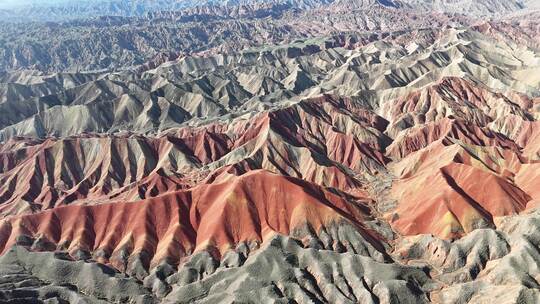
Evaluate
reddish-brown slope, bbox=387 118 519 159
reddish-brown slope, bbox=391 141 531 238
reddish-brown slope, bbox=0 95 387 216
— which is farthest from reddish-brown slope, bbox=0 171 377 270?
reddish-brown slope, bbox=387 118 519 159

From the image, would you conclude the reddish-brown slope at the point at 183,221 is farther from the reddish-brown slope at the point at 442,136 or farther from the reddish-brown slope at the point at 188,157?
the reddish-brown slope at the point at 442,136

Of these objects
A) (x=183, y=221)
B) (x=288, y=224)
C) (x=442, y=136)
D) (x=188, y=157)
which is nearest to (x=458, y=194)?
(x=288, y=224)

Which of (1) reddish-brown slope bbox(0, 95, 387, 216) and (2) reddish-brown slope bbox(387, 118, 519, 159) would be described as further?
(2) reddish-brown slope bbox(387, 118, 519, 159)

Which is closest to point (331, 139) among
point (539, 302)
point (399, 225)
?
point (399, 225)

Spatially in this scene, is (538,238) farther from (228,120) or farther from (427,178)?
(228,120)

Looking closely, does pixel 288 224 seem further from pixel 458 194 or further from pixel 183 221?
pixel 458 194

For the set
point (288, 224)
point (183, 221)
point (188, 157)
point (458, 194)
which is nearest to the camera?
point (288, 224)

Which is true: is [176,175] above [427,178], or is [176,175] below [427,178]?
below

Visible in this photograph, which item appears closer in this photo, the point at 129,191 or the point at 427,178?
the point at 427,178

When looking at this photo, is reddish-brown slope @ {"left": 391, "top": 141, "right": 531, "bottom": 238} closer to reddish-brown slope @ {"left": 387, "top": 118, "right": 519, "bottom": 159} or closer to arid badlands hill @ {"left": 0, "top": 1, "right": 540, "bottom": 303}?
arid badlands hill @ {"left": 0, "top": 1, "right": 540, "bottom": 303}
